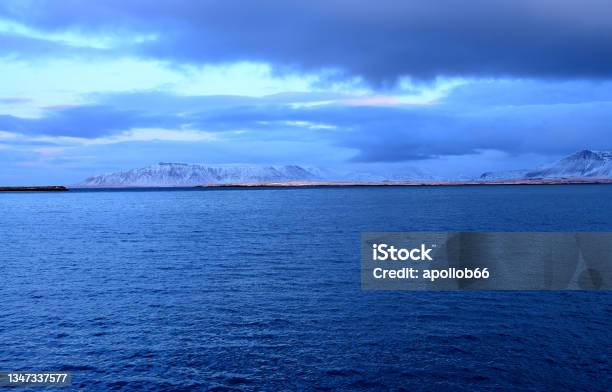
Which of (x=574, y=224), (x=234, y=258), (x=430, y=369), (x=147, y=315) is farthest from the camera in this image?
(x=574, y=224)

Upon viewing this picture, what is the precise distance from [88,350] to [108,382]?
242 inches

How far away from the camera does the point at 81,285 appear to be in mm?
55562

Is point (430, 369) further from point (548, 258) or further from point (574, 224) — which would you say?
point (574, 224)

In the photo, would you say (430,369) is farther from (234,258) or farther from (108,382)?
(234,258)

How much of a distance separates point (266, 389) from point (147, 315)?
1882 centimetres

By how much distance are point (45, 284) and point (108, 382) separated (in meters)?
32.5

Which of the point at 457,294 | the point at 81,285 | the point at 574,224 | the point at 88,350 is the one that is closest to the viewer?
the point at 88,350

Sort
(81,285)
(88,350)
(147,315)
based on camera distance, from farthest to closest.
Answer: (81,285) → (147,315) → (88,350)

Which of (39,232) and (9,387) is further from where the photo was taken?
(39,232)

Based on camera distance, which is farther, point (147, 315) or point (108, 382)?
point (147, 315)

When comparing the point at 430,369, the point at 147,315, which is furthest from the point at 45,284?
the point at 430,369

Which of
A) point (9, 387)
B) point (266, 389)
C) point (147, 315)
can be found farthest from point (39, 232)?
point (266, 389)

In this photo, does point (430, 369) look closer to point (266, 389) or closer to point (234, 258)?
point (266, 389)

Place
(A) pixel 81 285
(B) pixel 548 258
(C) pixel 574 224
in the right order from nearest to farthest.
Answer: (A) pixel 81 285, (B) pixel 548 258, (C) pixel 574 224
